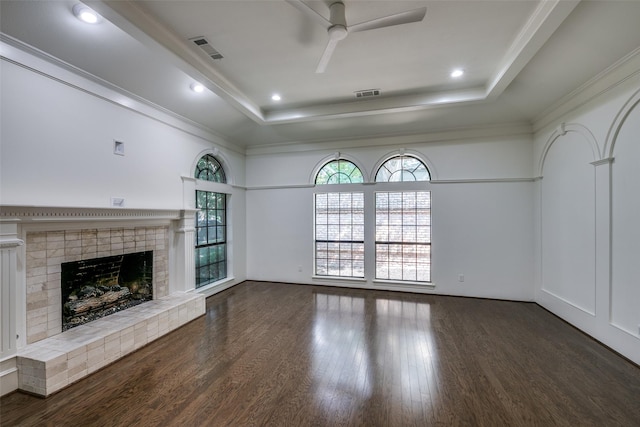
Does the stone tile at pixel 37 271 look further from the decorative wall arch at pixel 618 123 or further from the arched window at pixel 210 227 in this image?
the decorative wall arch at pixel 618 123

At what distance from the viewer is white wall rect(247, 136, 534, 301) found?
4723 millimetres

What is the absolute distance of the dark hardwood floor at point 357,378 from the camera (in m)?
2.06

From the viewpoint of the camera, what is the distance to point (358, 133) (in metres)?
5.35

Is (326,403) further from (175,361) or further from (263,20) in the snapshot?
(263,20)

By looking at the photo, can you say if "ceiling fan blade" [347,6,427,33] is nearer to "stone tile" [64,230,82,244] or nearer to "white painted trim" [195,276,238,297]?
"stone tile" [64,230,82,244]

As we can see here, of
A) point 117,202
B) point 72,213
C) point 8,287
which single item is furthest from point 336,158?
point 8,287

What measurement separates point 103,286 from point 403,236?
15.8 feet

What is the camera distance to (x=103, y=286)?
3244mm

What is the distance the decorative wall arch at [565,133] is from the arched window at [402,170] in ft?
5.73

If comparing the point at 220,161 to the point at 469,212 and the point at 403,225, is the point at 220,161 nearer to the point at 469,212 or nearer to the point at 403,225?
the point at 403,225

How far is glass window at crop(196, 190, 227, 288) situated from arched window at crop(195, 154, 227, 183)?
0.97ft

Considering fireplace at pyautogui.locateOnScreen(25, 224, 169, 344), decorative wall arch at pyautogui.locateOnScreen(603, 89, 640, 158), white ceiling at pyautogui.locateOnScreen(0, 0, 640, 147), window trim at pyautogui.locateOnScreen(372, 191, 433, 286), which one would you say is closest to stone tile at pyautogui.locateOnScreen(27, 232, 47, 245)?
fireplace at pyautogui.locateOnScreen(25, 224, 169, 344)

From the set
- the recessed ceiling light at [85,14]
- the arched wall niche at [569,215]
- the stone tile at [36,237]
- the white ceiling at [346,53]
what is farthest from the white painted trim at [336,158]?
the stone tile at [36,237]

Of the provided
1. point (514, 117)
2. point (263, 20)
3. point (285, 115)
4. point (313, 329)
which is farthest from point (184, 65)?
point (514, 117)
